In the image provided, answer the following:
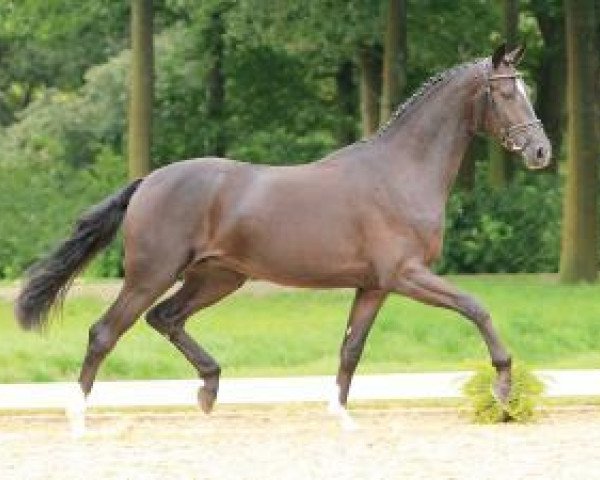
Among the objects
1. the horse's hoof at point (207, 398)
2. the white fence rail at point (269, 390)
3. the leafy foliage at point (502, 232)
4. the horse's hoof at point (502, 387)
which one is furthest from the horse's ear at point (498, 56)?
the leafy foliage at point (502, 232)

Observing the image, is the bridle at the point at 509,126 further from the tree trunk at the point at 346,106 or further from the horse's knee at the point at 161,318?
the tree trunk at the point at 346,106

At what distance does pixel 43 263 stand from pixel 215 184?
1.43 metres

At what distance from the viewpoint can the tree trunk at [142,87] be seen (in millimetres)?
25484

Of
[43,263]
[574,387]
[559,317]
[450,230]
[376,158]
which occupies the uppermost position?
[376,158]

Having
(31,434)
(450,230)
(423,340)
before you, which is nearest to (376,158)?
(31,434)

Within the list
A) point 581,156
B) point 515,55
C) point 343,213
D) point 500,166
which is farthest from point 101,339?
point 500,166

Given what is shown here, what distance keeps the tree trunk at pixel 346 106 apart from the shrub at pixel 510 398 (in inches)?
947

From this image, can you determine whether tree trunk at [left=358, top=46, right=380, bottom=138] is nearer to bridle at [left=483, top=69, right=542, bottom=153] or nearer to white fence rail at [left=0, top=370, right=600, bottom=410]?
white fence rail at [left=0, top=370, right=600, bottom=410]

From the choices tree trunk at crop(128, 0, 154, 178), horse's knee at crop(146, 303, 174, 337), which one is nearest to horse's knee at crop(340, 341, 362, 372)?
horse's knee at crop(146, 303, 174, 337)

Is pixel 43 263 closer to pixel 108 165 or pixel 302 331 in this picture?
pixel 302 331

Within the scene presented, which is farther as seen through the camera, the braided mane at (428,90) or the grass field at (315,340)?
the grass field at (315,340)

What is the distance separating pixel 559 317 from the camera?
1895 centimetres

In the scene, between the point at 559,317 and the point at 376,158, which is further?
the point at 559,317

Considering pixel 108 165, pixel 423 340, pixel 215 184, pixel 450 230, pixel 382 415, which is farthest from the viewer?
pixel 108 165
